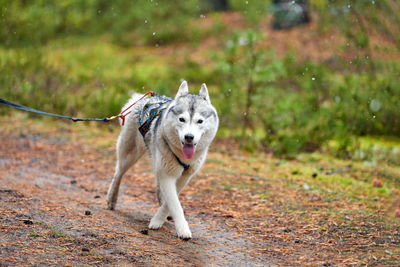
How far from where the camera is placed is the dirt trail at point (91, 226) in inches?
130

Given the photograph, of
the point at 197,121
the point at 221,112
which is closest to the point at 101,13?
the point at 221,112

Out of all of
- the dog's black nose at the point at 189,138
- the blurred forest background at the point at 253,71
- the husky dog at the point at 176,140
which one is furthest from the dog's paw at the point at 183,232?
the blurred forest background at the point at 253,71

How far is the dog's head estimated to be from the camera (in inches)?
155

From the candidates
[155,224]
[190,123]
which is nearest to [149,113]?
[190,123]

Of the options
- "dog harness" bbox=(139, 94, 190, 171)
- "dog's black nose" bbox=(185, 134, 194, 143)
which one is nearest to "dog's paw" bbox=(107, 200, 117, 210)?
"dog harness" bbox=(139, 94, 190, 171)

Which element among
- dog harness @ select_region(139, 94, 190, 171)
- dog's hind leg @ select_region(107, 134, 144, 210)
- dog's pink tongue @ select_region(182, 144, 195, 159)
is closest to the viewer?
dog's pink tongue @ select_region(182, 144, 195, 159)

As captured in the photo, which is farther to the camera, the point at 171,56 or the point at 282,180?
the point at 171,56

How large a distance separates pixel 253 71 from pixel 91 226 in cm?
516

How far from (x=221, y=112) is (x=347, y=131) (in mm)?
2446

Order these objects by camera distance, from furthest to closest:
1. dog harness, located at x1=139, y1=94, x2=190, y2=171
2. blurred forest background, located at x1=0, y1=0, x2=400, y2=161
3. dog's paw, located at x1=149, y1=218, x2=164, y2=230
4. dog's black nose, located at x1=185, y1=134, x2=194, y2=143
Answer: blurred forest background, located at x1=0, y1=0, x2=400, y2=161 → dog harness, located at x1=139, y1=94, x2=190, y2=171 → dog's paw, located at x1=149, y1=218, x2=164, y2=230 → dog's black nose, located at x1=185, y1=134, x2=194, y2=143

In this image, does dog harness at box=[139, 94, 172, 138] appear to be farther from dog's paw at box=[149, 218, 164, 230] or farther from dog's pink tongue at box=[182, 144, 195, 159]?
dog's paw at box=[149, 218, 164, 230]

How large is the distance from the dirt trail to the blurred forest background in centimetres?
275

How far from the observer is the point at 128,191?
20.2 feet

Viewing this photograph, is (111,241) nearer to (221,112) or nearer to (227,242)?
(227,242)
